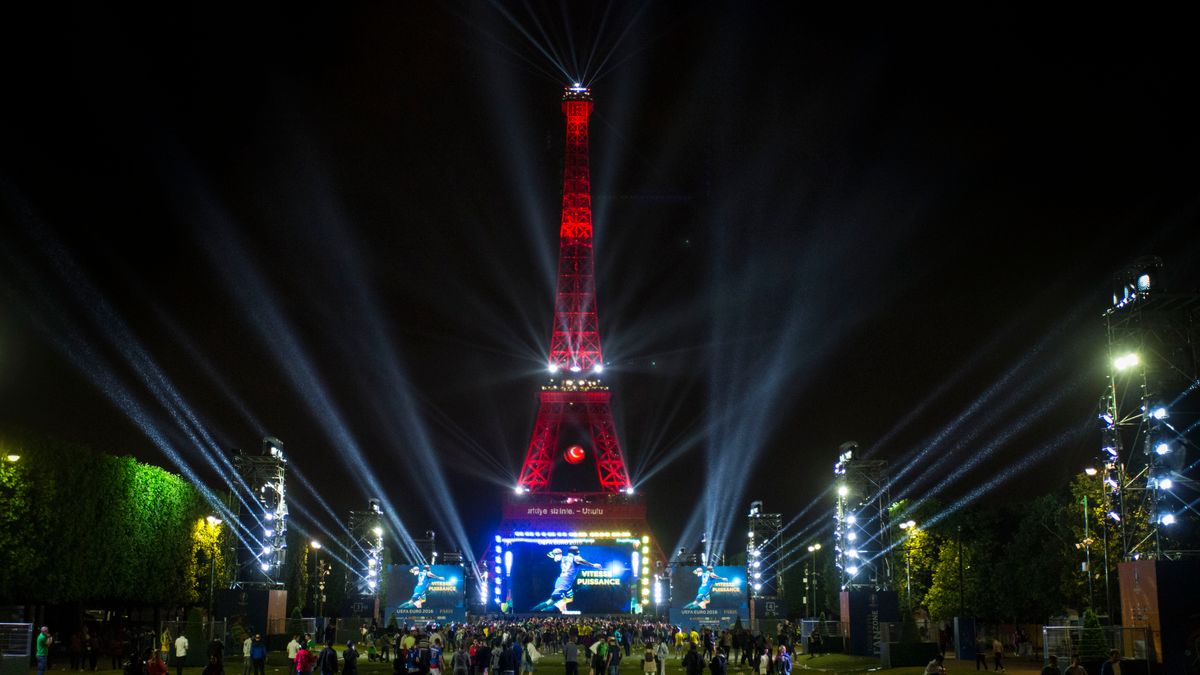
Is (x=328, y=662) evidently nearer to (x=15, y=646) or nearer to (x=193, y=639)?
(x=15, y=646)

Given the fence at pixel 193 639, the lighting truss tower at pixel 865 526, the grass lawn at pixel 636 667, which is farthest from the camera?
the lighting truss tower at pixel 865 526

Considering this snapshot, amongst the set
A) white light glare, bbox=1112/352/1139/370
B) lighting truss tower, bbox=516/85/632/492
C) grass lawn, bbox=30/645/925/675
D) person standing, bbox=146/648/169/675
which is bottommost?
grass lawn, bbox=30/645/925/675

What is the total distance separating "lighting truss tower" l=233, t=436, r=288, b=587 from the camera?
146 feet

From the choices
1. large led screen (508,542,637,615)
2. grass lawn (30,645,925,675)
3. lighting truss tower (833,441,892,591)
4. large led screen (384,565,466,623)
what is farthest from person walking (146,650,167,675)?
large led screen (508,542,637,615)

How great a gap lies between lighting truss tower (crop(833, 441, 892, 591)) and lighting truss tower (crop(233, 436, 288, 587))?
21971mm

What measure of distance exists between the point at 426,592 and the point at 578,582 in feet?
103

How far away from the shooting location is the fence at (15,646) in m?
26.2

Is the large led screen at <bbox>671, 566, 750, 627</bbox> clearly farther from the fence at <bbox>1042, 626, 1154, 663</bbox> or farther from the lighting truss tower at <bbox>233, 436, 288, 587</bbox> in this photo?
the fence at <bbox>1042, 626, 1154, 663</bbox>

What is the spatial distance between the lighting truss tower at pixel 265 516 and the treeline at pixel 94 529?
1658 mm

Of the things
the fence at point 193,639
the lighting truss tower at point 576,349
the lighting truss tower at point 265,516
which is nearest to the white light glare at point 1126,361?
the fence at point 193,639

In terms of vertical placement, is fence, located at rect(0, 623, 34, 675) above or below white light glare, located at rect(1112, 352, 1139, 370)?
below

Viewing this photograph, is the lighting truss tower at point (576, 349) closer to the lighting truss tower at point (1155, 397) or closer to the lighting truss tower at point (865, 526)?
the lighting truss tower at point (865, 526)

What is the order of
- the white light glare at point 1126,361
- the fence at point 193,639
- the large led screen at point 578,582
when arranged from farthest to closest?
the large led screen at point 578,582 < the fence at point 193,639 < the white light glare at point 1126,361

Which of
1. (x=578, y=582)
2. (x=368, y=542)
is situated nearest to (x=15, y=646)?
(x=368, y=542)
